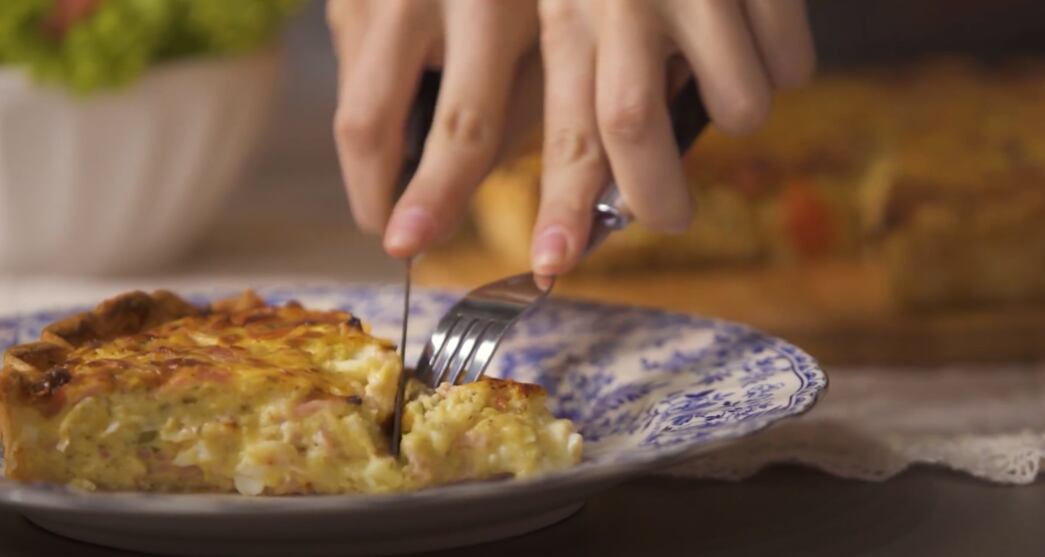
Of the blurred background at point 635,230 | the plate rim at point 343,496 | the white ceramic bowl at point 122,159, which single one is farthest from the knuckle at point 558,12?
the white ceramic bowl at point 122,159

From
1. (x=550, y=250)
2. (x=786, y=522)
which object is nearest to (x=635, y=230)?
(x=550, y=250)

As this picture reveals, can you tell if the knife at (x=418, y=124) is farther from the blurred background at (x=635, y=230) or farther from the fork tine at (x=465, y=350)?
the blurred background at (x=635, y=230)

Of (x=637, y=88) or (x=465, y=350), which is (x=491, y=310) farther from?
(x=637, y=88)

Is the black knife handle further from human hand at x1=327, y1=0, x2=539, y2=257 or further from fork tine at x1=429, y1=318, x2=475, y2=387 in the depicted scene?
fork tine at x1=429, y1=318, x2=475, y2=387

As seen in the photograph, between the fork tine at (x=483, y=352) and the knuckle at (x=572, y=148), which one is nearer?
the fork tine at (x=483, y=352)

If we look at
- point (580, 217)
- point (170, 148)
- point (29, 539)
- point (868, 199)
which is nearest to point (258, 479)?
point (29, 539)

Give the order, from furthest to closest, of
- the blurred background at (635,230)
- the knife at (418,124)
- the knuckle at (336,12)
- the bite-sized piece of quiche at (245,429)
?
1. the blurred background at (635,230)
2. the knuckle at (336,12)
3. the knife at (418,124)
4. the bite-sized piece of quiche at (245,429)

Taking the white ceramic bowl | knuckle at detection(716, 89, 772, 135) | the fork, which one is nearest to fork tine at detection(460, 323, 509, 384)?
the fork
